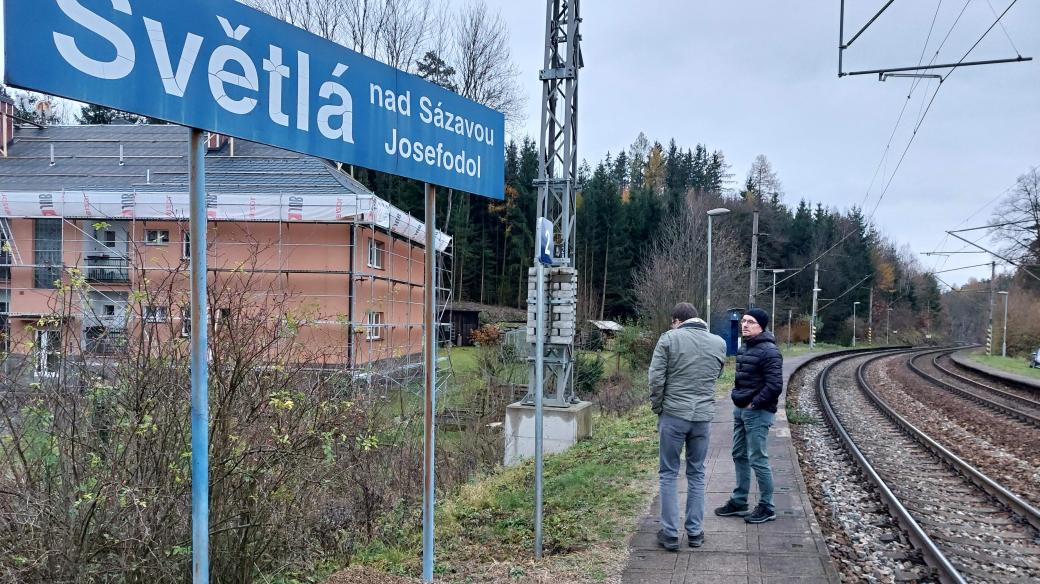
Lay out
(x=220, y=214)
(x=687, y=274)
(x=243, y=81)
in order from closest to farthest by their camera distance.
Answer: (x=243, y=81), (x=220, y=214), (x=687, y=274)

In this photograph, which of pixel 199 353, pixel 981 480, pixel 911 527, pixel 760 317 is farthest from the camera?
pixel 981 480

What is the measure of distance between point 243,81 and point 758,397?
474 cm

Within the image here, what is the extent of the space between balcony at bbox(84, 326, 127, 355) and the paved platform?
12.1ft

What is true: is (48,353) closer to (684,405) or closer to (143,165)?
(684,405)

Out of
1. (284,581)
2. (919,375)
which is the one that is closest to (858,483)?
(284,581)

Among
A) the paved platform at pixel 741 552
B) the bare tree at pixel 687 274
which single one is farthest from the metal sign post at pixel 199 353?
the bare tree at pixel 687 274

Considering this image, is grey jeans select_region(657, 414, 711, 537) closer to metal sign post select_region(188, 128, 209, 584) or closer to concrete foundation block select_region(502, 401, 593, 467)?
metal sign post select_region(188, 128, 209, 584)

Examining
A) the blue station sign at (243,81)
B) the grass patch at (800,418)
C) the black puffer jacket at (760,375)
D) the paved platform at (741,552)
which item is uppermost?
the blue station sign at (243,81)

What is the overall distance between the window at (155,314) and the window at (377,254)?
58.7 ft

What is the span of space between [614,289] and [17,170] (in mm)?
38414

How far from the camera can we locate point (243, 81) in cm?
254

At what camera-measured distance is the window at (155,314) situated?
4.68 m

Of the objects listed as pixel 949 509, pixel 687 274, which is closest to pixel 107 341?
pixel 949 509

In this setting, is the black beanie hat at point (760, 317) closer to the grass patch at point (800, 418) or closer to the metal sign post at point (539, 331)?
the metal sign post at point (539, 331)
